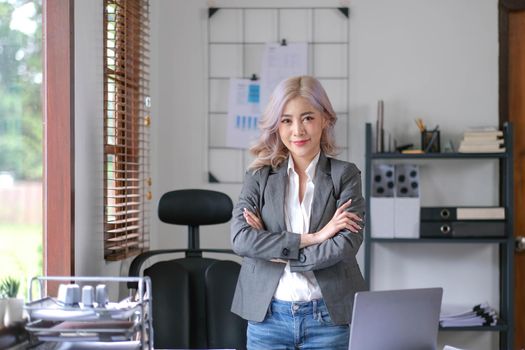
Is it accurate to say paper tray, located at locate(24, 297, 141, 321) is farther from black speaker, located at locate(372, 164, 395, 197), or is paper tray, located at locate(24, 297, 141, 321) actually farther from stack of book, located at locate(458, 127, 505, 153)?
stack of book, located at locate(458, 127, 505, 153)

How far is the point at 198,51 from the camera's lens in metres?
3.99

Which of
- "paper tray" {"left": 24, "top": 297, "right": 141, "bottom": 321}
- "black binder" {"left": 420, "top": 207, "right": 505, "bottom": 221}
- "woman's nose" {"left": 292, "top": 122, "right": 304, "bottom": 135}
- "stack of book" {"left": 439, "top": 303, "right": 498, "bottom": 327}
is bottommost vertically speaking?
"stack of book" {"left": 439, "top": 303, "right": 498, "bottom": 327}

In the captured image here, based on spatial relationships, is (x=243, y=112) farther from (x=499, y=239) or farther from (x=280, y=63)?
(x=499, y=239)

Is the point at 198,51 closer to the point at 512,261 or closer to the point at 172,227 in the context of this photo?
the point at 172,227

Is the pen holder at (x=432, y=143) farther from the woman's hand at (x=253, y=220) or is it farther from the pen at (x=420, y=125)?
the woman's hand at (x=253, y=220)

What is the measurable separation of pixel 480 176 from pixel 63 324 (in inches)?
107

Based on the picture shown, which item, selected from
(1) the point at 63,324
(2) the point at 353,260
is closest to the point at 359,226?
(2) the point at 353,260

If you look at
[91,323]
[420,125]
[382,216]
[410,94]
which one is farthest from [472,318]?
[91,323]

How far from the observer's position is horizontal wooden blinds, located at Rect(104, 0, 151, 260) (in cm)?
297

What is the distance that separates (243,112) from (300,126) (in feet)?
5.69

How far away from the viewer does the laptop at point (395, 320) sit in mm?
1706

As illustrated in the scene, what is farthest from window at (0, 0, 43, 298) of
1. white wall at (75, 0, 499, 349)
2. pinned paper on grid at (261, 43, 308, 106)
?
pinned paper on grid at (261, 43, 308, 106)

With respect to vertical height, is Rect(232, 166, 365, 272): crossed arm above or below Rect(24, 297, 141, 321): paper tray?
above

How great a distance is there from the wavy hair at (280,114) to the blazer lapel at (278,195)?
5 centimetres
